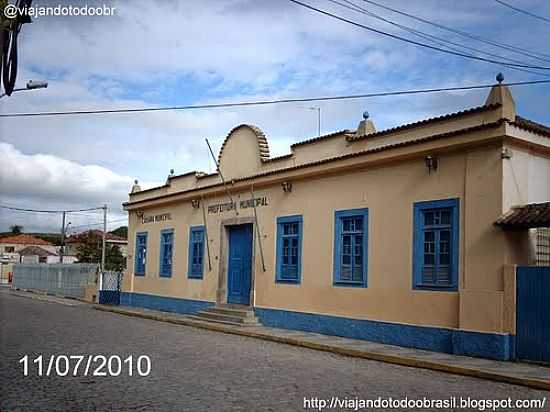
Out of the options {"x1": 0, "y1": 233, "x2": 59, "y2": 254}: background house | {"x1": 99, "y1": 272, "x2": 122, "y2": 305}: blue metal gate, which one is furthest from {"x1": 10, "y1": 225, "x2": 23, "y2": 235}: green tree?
{"x1": 99, "y1": 272, "x2": 122, "y2": 305}: blue metal gate

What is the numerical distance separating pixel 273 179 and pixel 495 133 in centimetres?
720

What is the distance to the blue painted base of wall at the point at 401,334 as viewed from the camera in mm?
11969

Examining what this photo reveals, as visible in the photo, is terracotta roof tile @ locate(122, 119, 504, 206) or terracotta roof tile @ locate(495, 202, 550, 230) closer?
terracotta roof tile @ locate(495, 202, 550, 230)

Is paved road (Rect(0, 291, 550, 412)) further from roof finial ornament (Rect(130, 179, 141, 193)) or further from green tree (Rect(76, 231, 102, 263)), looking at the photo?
green tree (Rect(76, 231, 102, 263))

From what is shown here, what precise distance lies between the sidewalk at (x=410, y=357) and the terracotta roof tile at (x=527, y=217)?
2323 millimetres

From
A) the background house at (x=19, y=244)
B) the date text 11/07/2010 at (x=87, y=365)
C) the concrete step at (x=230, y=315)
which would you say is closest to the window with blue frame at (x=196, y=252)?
the concrete step at (x=230, y=315)

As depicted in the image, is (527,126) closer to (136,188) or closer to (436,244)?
(436,244)

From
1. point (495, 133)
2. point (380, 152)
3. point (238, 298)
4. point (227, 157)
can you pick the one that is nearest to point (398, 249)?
point (380, 152)

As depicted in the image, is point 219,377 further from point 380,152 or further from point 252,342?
point 380,152

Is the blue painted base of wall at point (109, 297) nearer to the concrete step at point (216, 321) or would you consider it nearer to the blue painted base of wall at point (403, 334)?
the concrete step at point (216, 321)

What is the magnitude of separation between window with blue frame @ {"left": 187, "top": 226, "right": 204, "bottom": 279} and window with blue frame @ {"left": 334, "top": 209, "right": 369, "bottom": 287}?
6.72m

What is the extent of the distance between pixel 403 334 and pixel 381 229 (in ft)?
7.48

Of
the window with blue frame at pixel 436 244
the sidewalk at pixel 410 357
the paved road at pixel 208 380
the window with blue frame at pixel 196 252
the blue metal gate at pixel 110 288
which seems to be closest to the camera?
the paved road at pixel 208 380

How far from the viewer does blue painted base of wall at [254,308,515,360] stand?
12.0 metres
